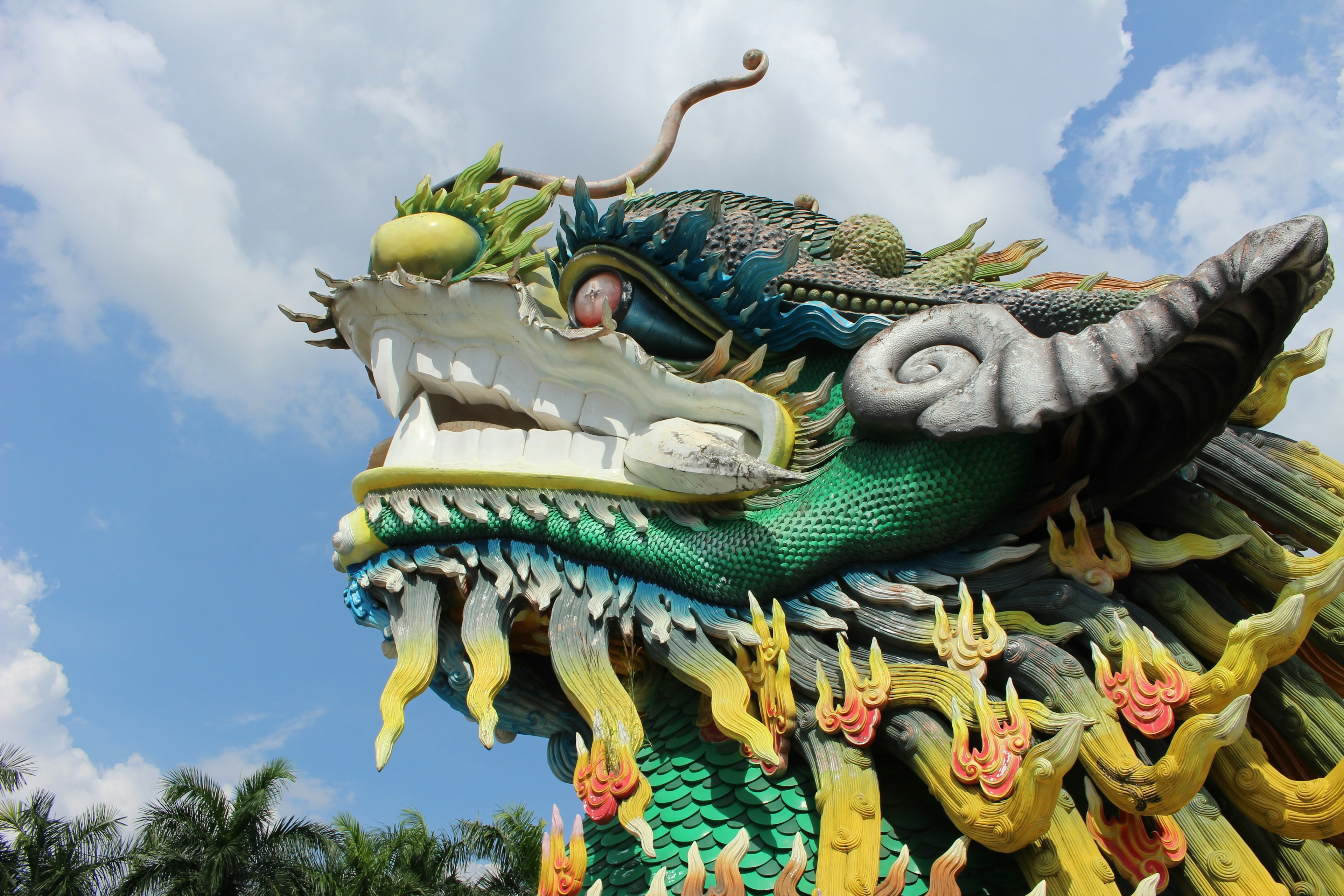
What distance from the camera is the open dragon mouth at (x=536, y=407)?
15.2ft

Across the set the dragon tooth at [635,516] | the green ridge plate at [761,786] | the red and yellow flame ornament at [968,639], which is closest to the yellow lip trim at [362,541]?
the dragon tooth at [635,516]

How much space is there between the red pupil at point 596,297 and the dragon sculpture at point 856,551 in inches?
0.8

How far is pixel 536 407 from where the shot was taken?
493 centimetres

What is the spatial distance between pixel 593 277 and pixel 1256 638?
3360mm

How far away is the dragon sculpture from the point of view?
365 cm

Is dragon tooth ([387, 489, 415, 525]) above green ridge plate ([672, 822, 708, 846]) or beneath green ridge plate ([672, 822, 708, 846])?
above

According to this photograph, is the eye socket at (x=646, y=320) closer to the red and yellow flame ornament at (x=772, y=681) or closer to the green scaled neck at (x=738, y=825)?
the red and yellow flame ornament at (x=772, y=681)

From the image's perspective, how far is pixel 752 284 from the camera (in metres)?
5.13

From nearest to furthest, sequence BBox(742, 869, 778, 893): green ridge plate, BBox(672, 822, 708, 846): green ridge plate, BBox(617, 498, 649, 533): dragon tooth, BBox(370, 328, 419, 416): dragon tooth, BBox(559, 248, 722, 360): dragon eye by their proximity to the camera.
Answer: BBox(742, 869, 778, 893): green ridge plate < BBox(672, 822, 708, 846): green ridge plate < BBox(617, 498, 649, 533): dragon tooth < BBox(370, 328, 419, 416): dragon tooth < BBox(559, 248, 722, 360): dragon eye

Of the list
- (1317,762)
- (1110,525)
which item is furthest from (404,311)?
(1317,762)

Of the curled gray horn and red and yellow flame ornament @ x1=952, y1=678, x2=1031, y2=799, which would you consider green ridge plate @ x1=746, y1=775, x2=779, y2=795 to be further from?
the curled gray horn

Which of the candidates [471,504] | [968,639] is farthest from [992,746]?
[471,504]

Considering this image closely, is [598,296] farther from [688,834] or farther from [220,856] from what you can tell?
[220,856]

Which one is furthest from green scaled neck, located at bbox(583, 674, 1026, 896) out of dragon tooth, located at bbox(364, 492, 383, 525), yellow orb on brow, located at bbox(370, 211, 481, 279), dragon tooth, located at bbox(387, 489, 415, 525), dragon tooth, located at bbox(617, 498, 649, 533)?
yellow orb on brow, located at bbox(370, 211, 481, 279)
